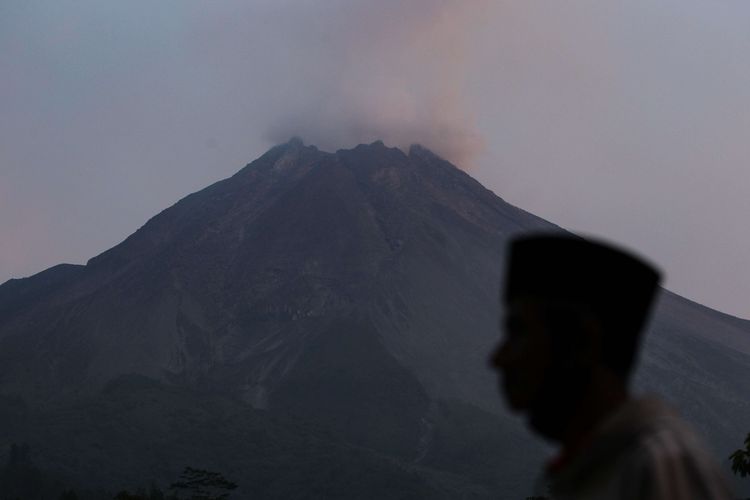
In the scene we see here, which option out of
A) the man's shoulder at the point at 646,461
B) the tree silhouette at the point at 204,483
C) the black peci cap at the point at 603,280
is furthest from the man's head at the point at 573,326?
the tree silhouette at the point at 204,483

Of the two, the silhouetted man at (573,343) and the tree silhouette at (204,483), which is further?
the tree silhouette at (204,483)

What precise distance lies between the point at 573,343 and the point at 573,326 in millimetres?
34

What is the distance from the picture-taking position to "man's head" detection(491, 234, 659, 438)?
2.60 metres

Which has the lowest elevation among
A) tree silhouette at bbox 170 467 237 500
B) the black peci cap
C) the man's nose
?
tree silhouette at bbox 170 467 237 500

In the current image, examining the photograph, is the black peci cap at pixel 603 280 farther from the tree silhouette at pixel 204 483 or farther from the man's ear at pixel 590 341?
the tree silhouette at pixel 204 483

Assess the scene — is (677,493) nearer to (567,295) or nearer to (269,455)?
(567,295)

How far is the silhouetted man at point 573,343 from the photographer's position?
8.43 ft

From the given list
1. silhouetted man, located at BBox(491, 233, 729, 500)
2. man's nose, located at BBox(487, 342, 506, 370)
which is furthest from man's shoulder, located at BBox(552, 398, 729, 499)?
man's nose, located at BBox(487, 342, 506, 370)

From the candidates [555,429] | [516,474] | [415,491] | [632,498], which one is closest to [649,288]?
[555,429]

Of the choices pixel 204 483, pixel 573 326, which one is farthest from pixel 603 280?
pixel 204 483

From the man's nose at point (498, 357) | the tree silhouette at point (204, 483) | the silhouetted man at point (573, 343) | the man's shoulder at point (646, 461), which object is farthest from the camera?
the tree silhouette at point (204, 483)

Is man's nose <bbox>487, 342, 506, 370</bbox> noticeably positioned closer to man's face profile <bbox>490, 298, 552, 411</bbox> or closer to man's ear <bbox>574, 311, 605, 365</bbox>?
man's face profile <bbox>490, 298, 552, 411</bbox>

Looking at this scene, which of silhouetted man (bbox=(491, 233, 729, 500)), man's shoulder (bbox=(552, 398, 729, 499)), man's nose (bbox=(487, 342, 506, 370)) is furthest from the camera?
man's nose (bbox=(487, 342, 506, 370))

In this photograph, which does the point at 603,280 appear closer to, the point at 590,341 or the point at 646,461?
the point at 590,341
